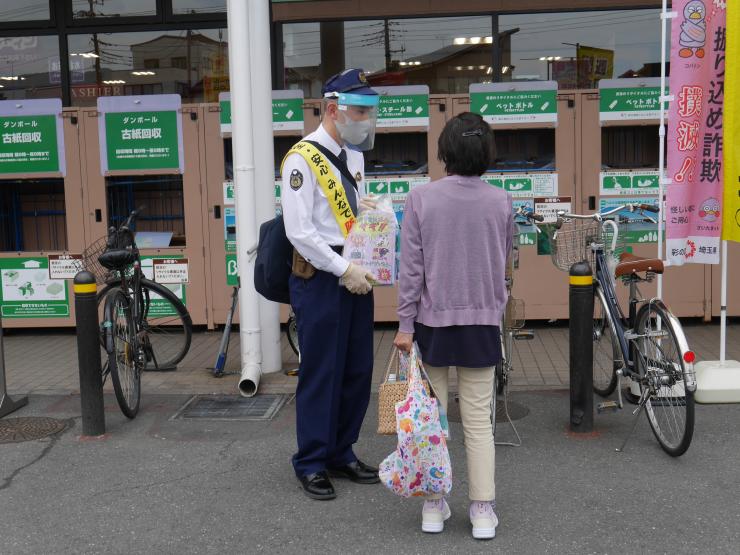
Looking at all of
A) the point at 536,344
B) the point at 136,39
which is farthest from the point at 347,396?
the point at 136,39

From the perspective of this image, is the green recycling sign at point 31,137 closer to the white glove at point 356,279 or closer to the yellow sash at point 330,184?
the yellow sash at point 330,184

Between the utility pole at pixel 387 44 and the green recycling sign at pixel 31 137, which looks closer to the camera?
the green recycling sign at pixel 31 137

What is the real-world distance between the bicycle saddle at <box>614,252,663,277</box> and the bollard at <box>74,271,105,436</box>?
316 centimetres

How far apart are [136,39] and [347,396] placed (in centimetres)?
570

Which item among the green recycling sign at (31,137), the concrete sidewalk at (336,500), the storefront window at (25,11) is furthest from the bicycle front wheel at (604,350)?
the storefront window at (25,11)

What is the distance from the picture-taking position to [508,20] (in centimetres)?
825

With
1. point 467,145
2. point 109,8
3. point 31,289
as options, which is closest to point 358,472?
point 467,145

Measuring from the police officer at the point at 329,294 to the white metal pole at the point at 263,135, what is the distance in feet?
6.81

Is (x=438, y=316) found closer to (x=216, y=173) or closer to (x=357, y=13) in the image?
(x=216, y=173)

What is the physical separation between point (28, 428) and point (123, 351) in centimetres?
75

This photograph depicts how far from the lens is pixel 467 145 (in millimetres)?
3445

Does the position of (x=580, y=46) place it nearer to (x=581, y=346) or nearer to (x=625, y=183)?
(x=625, y=183)

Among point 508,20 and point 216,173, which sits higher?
point 508,20

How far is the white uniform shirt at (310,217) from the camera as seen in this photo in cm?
379
